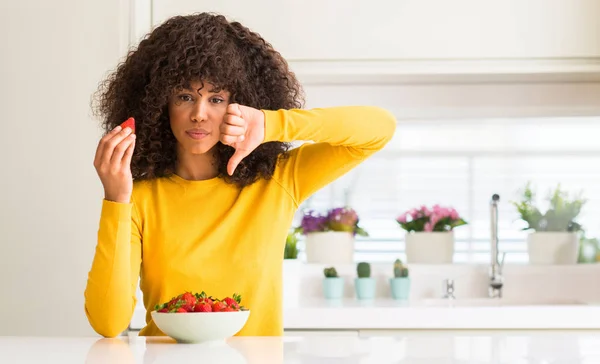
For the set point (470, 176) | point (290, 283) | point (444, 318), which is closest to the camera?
point (444, 318)

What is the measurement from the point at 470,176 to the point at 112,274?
2071mm

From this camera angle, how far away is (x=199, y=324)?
1.22 metres

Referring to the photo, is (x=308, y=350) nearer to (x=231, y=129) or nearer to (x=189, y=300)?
(x=189, y=300)

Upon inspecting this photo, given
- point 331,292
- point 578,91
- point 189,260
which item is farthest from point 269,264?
point 578,91

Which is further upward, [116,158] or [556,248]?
[116,158]

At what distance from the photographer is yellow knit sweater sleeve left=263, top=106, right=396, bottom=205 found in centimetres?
141

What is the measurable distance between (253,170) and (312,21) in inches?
46.2

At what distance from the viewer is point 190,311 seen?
1241mm

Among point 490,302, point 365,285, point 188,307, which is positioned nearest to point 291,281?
point 365,285

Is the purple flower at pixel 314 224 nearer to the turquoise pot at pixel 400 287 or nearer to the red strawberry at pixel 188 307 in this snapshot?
the turquoise pot at pixel 400 287

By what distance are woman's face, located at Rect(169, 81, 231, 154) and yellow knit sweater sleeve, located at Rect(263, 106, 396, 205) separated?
0.18 meters

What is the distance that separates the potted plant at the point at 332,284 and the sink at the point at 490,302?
1.00ft

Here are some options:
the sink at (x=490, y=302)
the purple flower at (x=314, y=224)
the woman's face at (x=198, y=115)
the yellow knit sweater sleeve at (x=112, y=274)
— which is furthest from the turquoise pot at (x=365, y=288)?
the yellow knit sweater sleeve at (x=112, y=274)

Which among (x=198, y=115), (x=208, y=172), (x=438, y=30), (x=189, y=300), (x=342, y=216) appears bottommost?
(x=189, y=300)
